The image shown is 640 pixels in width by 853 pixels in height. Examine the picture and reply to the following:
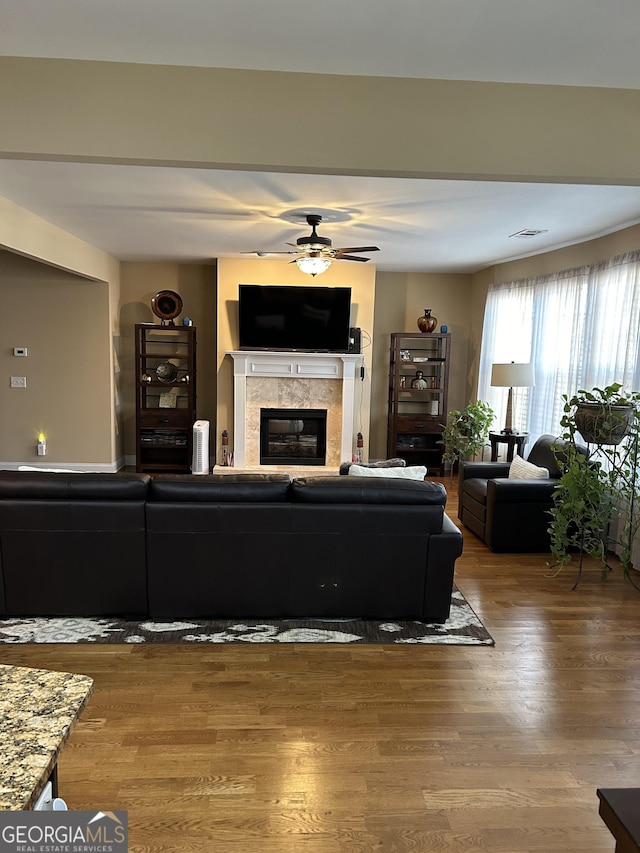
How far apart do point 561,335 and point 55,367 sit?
5815mm

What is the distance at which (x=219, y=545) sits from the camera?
3213 mm

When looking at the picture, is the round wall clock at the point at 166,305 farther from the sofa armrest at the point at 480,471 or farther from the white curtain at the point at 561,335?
the sofa armrest at the point at 480,471

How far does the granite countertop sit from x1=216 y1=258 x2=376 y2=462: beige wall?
6130 mm

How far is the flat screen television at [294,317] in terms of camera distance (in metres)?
6.85

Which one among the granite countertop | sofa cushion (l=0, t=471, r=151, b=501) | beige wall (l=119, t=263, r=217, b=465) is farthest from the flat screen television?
the granite countertop

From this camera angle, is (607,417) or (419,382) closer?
(607,417)

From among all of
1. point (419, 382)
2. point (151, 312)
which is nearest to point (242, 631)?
point (419, 382)

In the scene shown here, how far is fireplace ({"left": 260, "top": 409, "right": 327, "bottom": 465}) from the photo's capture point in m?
7.29

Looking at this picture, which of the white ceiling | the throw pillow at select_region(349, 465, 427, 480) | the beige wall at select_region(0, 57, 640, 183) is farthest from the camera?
the throw pillow at select_region(349, 465, 427, 480)

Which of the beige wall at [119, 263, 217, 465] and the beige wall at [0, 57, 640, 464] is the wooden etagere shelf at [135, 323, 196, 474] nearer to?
the beige wall at [119, 263, 217, 465]

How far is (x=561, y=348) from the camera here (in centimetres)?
556

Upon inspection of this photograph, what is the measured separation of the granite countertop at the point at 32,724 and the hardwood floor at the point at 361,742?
1.06 metres

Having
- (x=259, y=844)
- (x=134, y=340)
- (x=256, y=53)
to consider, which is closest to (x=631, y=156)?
(x=256, y=53)

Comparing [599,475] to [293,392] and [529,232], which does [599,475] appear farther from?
[293,392]
